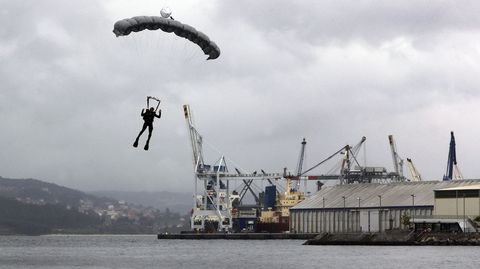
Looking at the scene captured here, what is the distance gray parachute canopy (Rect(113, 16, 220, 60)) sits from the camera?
74.4 meters

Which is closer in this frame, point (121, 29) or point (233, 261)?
point (121, 29)

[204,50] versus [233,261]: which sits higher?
[204,50]

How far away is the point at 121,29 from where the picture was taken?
7406 cm

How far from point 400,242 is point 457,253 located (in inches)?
1063

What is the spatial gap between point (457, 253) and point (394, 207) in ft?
259

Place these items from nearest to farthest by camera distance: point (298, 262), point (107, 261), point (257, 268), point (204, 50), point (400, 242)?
point (204, 50) < point (257, 268) < point (298, 262) < point (107, 261) < point (400, 242)

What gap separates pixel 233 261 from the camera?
4296 inches

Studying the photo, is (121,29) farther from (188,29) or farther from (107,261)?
(107,261)

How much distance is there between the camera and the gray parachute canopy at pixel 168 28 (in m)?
74.4

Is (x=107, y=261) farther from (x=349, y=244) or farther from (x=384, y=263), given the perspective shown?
(x=349, y=244)

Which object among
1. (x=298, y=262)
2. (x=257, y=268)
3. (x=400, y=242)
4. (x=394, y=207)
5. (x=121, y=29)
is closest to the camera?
(x=121, y=29)

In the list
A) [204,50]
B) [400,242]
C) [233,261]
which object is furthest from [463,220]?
[204,50]

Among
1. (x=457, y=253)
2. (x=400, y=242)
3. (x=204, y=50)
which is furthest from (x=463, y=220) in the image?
(x=204, y=50)

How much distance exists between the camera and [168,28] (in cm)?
7669
